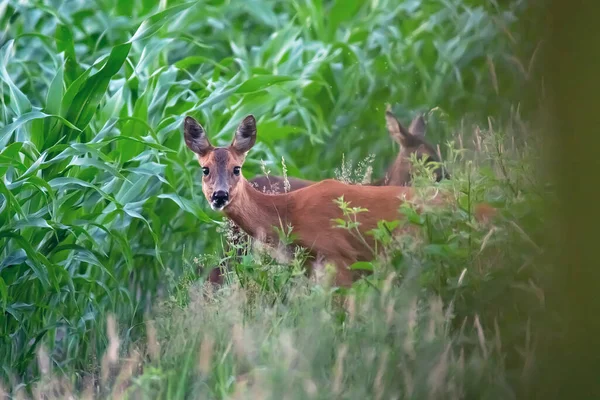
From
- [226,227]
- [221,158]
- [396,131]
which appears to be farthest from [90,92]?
[396,131]

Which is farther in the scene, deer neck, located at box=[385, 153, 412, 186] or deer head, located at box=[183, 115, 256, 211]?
deer neck, located at box=[385, 153, 412, 186]

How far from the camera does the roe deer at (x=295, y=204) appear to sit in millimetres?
3578

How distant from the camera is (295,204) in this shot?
3.84 m

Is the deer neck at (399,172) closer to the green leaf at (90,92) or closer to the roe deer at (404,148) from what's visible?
the roe deer at (404,148)

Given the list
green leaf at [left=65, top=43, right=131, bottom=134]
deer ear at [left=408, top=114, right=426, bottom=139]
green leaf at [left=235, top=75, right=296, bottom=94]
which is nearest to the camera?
green leaf at [left=65, top=43, right=131, bottom=134]

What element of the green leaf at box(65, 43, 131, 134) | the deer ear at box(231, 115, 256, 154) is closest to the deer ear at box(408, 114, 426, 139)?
the deer ear at box(231, 115, 256, 154)

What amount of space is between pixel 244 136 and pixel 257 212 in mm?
365

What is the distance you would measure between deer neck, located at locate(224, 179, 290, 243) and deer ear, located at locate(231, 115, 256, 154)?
0.17 meters

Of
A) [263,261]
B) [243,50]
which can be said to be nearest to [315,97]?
[243,50]

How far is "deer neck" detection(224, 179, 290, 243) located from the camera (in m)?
3.71

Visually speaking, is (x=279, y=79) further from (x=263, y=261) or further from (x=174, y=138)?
(x=263, y=261)

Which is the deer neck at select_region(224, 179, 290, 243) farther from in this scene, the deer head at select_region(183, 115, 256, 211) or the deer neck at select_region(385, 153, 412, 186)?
the deer neck at select_region(385, 153, 412, 186)

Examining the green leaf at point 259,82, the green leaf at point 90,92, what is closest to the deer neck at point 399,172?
the green leaf at point 259,82

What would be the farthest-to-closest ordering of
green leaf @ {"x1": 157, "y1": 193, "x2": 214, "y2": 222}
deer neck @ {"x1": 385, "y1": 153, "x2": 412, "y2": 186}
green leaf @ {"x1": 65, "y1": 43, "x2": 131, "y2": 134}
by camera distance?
deer neck @ {"x1": 385, "y1": 153, "x2": 412, "y2": 186} < green leaf @ {"x1": 157, "y1": 193, "x2": 214, "y2": 222} < green leaf @ {"x1": 65, "y1": 43, "x2": 131, "y2": 134}
